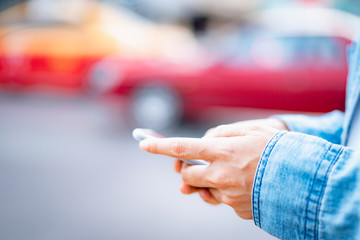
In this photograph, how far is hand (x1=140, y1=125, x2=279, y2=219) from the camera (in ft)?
2.82

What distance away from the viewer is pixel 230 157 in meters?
0.88

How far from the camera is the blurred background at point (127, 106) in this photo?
2957mm

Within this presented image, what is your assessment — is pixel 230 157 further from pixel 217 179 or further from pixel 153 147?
pixel 153 147

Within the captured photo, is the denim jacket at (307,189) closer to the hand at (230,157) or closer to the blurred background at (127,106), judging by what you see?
the hand at (230,157)

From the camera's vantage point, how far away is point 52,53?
7098mm

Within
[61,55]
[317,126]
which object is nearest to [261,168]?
[317,126]

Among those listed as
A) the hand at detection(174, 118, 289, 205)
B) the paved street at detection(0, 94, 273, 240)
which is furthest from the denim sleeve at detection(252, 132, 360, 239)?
the paved street at detection(0, 94, 273, 240)

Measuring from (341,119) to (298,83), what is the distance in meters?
3.87

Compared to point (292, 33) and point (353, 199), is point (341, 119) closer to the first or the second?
point (353, 199)

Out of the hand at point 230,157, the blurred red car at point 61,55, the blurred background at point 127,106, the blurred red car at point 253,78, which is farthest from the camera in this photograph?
the blurred red car at point 61,55

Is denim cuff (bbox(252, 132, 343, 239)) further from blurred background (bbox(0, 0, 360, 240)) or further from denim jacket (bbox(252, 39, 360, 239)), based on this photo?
blurred background (bbox(0, 0, 360, 240))

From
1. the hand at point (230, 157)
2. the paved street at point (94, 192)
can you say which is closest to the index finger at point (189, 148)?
the hand at point (230, 157)

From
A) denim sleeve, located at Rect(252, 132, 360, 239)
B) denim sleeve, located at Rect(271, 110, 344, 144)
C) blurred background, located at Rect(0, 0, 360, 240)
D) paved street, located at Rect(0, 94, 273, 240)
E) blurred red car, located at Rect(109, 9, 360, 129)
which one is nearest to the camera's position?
denim sleeve, located at Rect(252, 132, 360, 239)

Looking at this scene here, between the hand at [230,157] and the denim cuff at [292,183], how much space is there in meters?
0.04
